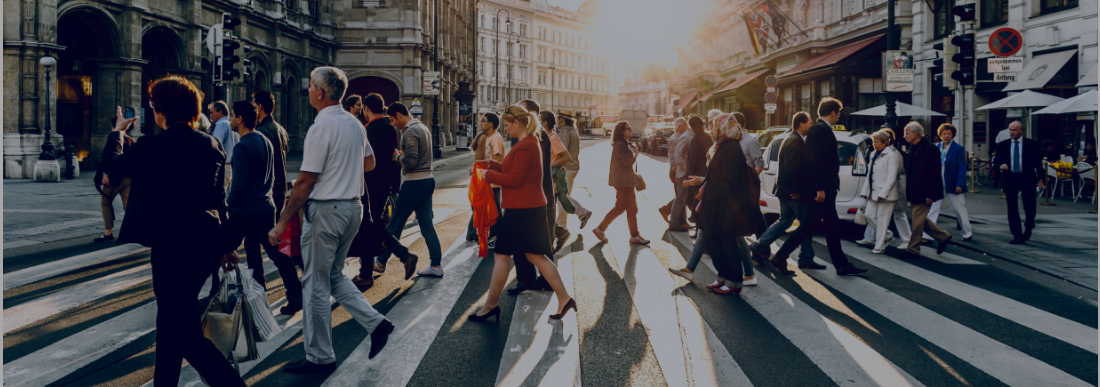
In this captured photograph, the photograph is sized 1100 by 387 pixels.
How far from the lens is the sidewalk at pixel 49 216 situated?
8.96 m

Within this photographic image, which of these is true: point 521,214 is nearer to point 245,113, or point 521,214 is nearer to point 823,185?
point 245,113

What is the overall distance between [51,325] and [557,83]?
101m

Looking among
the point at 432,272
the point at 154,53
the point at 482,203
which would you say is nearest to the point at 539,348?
the point at 482,203

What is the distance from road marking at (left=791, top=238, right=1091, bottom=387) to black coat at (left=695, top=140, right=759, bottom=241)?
1.14 meters

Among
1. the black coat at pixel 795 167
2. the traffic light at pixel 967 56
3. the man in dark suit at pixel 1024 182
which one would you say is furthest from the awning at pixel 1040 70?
the black coat at pixel 795 167

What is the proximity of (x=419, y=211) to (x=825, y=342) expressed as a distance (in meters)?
3.94

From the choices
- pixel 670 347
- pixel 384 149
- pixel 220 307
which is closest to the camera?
pixel 220 307

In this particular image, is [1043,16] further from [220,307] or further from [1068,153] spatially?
[220,307]

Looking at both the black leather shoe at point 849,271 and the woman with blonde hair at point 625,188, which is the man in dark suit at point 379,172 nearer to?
the woman with blonde hair at point 625,188

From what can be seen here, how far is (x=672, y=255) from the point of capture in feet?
28.1

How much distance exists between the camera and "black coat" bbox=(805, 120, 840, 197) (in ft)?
24.0

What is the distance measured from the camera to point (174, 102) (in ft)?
11.7

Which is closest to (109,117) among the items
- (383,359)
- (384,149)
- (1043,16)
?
(384,149)

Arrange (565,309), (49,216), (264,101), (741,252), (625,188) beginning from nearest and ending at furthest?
(565,309) < (264,101) < (741,252) < (625,188) < (49,216)
